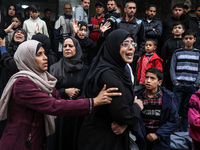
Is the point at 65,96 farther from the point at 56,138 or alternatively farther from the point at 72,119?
the point at 56,138

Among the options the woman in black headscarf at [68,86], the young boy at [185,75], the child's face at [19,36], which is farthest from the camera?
the young boy at [185,75]

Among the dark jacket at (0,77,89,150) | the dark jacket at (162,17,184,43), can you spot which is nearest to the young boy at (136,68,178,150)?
the dark jacket at (0,77,89,150)

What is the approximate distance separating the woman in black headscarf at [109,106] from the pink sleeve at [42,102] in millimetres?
195

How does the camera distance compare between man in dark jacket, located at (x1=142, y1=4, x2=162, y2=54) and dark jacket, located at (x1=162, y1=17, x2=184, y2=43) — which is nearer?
man in dark jacket, located at (x1=142, y1=4, x2=162, y2=54)

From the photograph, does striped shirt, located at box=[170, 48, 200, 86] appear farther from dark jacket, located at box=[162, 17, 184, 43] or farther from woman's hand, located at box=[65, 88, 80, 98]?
woman's hand, located at box=[65, 88, 80, 98]

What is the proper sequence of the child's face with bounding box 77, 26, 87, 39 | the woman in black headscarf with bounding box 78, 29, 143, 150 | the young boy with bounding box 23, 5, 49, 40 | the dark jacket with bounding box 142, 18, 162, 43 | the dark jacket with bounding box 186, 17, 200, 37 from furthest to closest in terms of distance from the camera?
the dark jacket with bounding box 186, 17, 200, 37
the young boy with bounding box 23, 5, 49, 40
the dark jacket with bounding box 142, 18, 162, 43
the child's face with bounding box 77, 26, 87, 39
the woman in black headscarf with bounding box 78, 29, 143, 150

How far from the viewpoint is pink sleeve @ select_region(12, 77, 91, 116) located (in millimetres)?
2049

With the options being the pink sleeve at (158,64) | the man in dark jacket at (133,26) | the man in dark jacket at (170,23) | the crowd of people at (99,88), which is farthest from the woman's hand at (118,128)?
the man in dark jacket at (170,23)

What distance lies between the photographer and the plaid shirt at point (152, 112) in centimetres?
358

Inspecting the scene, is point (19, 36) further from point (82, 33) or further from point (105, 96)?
point (105, 96)

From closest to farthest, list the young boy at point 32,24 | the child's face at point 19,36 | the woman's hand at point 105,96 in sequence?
1. the woman's hand at point 105,96
2. the child's face at point 19,36
3. the young boy at point 32,24

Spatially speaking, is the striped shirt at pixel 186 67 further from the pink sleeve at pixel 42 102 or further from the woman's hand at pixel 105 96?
the pink sleeve at pixel 42 102

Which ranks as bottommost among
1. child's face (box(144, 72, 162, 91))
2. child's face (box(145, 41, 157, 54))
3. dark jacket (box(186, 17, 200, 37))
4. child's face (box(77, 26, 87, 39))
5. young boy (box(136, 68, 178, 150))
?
young boy (box(136, 68, 178, 150))

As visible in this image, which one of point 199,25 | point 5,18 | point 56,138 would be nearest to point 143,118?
point 56,138
